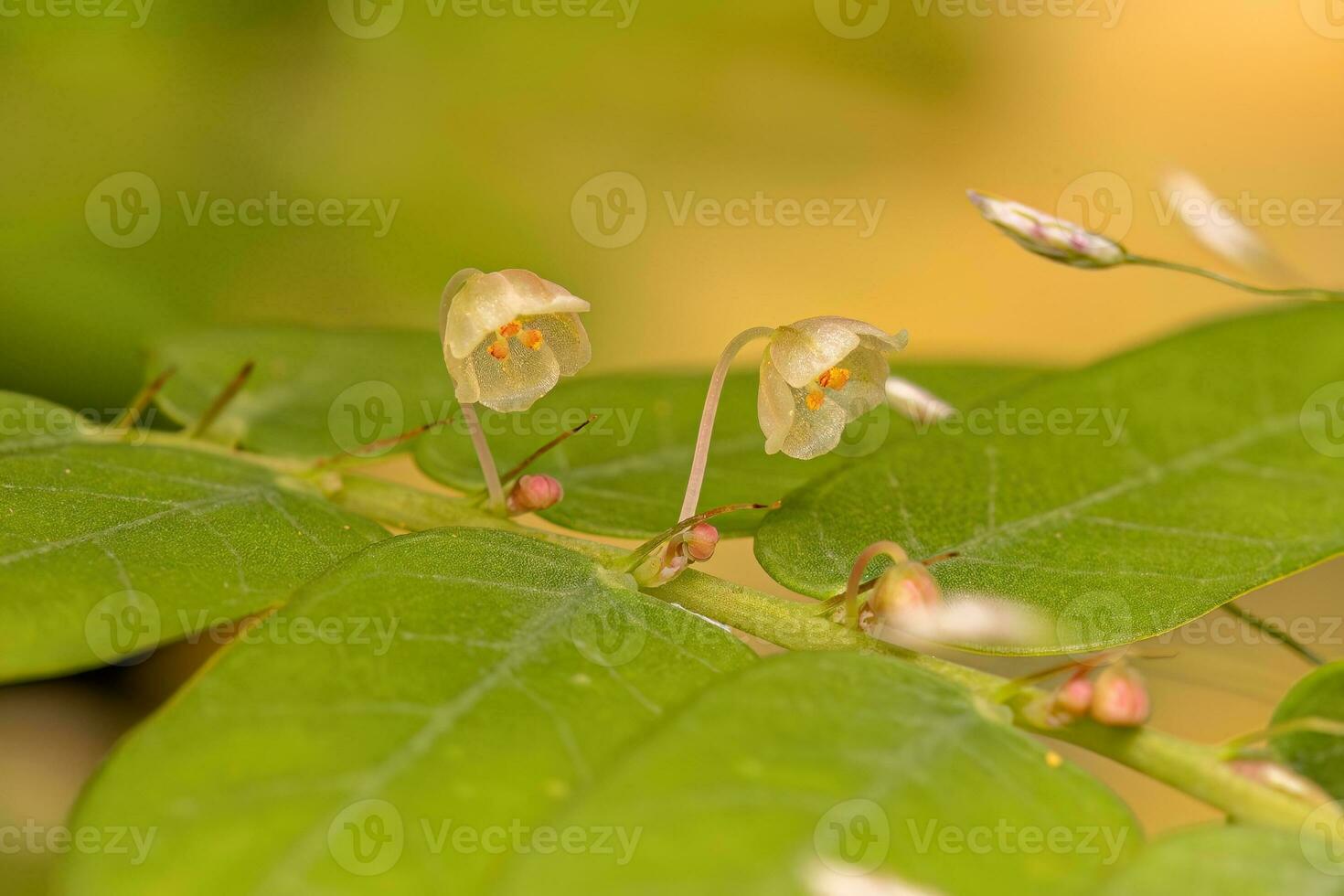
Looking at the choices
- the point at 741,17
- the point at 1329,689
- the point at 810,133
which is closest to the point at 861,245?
the point at 810,133

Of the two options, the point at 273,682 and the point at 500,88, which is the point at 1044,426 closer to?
the point at 273,682

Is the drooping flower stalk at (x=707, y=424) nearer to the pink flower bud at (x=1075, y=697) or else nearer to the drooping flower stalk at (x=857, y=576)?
the drooping flower stalk at (x=857, y=576)

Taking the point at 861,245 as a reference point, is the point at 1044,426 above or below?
below

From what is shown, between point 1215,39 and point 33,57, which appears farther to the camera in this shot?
point 1215,39

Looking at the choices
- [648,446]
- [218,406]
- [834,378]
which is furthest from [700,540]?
[218,406]

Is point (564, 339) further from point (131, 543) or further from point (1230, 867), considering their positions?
point (1230, 867)

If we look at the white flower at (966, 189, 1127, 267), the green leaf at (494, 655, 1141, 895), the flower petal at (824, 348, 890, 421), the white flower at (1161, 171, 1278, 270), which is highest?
the white flower at (1161, 171, 1278, 270)

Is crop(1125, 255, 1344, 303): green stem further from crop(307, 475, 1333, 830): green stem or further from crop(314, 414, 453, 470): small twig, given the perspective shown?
crop(314, 414, 453, 470): small twig

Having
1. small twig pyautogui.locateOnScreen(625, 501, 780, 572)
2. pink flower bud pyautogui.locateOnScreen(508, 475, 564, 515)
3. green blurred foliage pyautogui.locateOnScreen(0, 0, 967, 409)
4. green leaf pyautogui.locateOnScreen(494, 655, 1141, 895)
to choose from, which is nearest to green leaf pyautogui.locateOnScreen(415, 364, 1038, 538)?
pink flower bud pyautogui.locateOnScreen(508, 475, 564, 515)

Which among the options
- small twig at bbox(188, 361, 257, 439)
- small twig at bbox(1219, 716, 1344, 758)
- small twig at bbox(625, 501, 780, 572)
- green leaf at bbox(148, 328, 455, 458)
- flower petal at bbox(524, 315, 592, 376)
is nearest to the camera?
small twig at bbox(1219, 716, 1344, 758)
